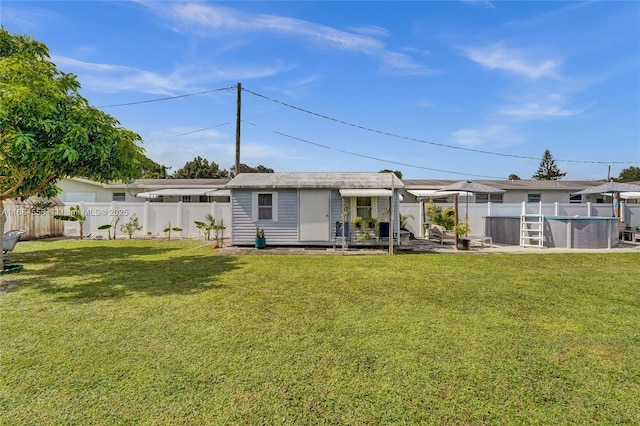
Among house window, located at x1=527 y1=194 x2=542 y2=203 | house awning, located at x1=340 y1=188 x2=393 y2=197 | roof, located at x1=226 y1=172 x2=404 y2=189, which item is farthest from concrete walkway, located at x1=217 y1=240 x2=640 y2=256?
house window, located at x1=527 y1=194 x2=542 y2=203

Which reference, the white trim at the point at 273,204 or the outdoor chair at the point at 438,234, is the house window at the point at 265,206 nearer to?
the white trim at the point at 273,204

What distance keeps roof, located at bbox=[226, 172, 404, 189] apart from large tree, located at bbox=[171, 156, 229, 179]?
37675mm

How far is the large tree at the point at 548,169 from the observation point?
6206cm

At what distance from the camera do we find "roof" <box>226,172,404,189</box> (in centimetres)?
1170

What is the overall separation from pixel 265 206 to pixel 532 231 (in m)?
11.1

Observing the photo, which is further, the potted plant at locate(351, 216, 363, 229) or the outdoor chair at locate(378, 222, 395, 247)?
the potted plant at locate(351, 216, 363, 229)

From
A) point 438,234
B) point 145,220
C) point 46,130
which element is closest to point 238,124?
point 145,220

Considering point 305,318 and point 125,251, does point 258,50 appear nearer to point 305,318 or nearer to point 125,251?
point 125,251

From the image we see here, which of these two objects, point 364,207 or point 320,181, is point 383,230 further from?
point 320,181

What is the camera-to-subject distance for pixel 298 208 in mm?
12094

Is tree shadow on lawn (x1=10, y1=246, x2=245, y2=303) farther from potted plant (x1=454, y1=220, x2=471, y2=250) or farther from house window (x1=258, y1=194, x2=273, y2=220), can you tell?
potted plant (x1=454, y1=220, x2=471, y2=250)

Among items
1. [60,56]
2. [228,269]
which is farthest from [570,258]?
[60,56]

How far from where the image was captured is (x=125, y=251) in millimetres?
11148

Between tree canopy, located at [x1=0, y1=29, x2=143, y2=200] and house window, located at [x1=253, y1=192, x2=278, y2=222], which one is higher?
tree canopy, located at [x1=0, y1=29, x2=143, y2=200]
